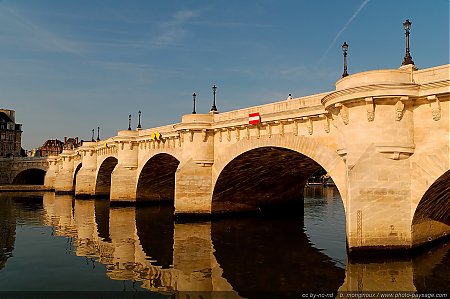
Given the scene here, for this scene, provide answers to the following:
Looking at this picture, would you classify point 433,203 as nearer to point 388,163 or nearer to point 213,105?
point 388,163

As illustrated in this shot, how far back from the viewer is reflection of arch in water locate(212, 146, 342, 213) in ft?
94.5

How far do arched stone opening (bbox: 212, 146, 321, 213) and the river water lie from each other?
301cm

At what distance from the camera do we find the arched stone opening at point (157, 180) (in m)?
43.1

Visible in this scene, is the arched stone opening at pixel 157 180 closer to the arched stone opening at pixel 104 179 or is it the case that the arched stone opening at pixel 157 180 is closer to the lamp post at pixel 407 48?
the arched stone opening at pixel 104 179

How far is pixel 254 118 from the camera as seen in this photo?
84.4 feet

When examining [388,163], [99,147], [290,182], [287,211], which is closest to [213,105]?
[290,182]

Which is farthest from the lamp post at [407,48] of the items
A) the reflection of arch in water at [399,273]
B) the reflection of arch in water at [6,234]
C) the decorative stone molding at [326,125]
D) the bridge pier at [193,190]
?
the reflection of arch in water at [6,234]

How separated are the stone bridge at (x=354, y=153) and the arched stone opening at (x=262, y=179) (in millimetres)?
115

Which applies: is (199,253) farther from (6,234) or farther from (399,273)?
(6,234)

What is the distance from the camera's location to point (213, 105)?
1276 inches

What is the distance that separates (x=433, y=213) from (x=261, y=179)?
16.5m

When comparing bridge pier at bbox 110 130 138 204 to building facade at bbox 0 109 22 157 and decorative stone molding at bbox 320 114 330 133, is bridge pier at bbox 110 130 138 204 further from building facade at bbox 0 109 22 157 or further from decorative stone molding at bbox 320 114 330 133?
building facade at bbox 0 109 22 157

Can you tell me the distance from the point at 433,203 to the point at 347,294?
7565 mm

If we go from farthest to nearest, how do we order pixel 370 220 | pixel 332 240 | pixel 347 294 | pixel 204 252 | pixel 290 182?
pixel 290 182, pixel 332 240, pixel 204 252, pixel 370 220, pixel 347 294
